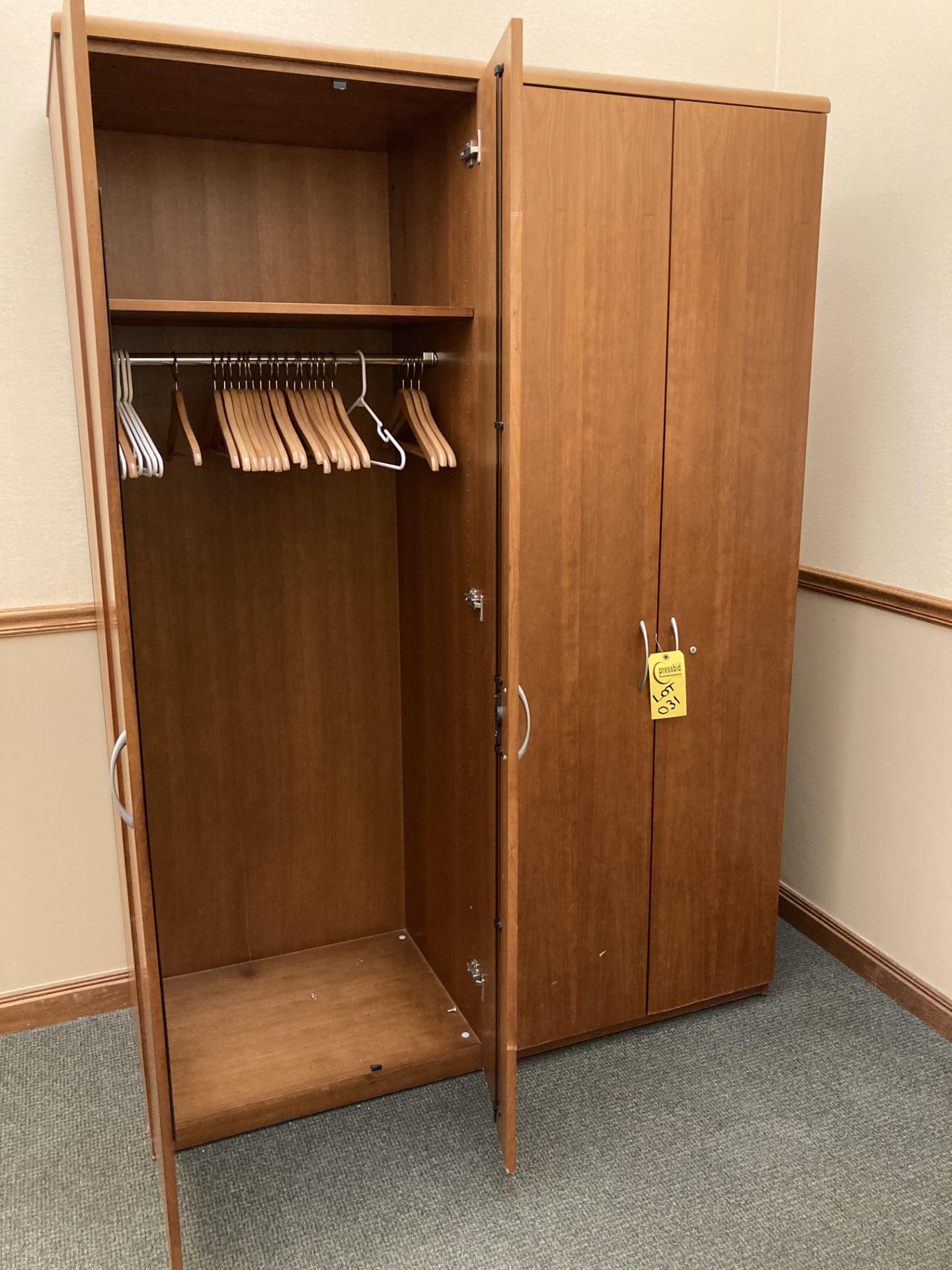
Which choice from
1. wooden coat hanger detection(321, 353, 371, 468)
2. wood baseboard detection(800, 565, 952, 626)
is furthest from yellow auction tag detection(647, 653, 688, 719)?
wooden coat hanger detection(321, 353, 371, 468)

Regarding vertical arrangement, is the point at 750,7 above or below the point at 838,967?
above

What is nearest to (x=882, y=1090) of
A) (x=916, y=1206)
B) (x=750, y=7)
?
(x=916, y=1206)

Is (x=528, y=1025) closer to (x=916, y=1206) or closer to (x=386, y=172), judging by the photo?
(x=916, y=1206)

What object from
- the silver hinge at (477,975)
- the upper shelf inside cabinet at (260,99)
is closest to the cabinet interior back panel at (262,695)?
the upper shelf inside cabinet at (260,99)

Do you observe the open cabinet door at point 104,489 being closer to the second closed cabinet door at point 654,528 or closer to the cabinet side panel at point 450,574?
the cabinet side panel at point 450,574

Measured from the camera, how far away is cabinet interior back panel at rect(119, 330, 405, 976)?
8.06 feet

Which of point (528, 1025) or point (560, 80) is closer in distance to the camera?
point (560, 80)

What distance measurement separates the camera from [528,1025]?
2426mm

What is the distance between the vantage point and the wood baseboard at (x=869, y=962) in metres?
2.57

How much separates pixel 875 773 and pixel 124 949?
2.06 m

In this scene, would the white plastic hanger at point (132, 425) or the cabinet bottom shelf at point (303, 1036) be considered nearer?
the white plastic hanger at point (132, 425)

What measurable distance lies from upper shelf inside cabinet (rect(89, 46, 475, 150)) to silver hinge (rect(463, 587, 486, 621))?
0.94 meters

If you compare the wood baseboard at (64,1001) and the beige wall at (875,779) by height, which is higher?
the beige wall at (875,779)

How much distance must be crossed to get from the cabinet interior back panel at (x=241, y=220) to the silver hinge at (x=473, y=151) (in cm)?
56
